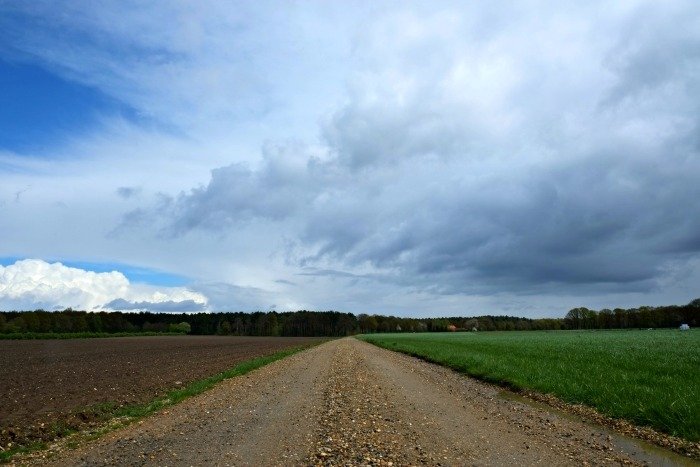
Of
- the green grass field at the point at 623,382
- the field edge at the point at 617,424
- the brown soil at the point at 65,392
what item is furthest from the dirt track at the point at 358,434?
the brown soil at the point at 65,392

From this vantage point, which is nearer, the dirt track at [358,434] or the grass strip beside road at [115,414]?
the dirt track at [358,434]

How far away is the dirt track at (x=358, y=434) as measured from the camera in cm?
1009

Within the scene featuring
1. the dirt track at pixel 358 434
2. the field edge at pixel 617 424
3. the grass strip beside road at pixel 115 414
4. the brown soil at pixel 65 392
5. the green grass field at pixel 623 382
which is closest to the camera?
the dirt track at pixel 358 434

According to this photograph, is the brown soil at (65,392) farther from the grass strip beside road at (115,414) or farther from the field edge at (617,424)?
the field edge at (617,424)

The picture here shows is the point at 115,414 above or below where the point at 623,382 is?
below

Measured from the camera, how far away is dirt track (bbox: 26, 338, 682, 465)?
10086mm

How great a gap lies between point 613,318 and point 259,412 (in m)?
181

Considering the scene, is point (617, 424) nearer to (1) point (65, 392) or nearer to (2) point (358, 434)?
(2) point (358, 434)

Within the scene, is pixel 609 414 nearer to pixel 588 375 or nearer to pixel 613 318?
pixel 588 375

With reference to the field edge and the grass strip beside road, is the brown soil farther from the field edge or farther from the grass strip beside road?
the field edge

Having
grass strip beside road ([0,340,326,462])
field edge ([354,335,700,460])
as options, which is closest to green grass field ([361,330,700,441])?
field edge ([354,335,700,460])

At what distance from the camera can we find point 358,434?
472 inches

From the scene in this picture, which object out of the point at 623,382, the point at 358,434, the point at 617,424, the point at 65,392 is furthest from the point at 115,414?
the point at 623,382

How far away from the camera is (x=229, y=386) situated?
23547 millimetres
